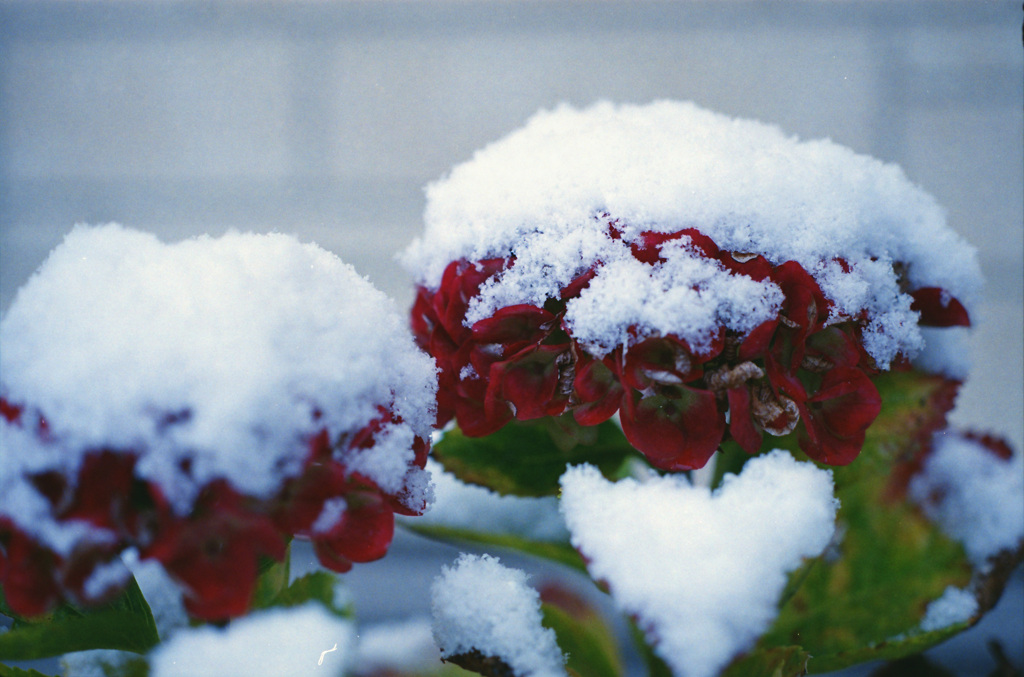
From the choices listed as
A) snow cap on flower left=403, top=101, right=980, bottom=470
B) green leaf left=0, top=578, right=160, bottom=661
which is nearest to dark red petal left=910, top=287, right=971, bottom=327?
snow cap on flower left=403, top=101, right=980, bottom=470

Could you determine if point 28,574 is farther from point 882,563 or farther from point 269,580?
point 882,563

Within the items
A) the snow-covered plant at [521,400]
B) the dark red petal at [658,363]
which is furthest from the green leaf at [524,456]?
the dark red petal at [658,363]

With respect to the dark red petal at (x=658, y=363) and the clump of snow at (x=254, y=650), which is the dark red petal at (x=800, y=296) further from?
the clump of snow at (x=254, y=650)

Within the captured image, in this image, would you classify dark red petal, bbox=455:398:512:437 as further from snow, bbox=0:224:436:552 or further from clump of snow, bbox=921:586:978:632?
clump of snow, bbox=921:586:978:632

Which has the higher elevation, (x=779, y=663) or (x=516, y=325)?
(x=516, y=325)

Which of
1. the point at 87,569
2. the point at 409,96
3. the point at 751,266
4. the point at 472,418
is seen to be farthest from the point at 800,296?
the point at 409,96

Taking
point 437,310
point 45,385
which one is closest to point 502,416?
point 437,310
